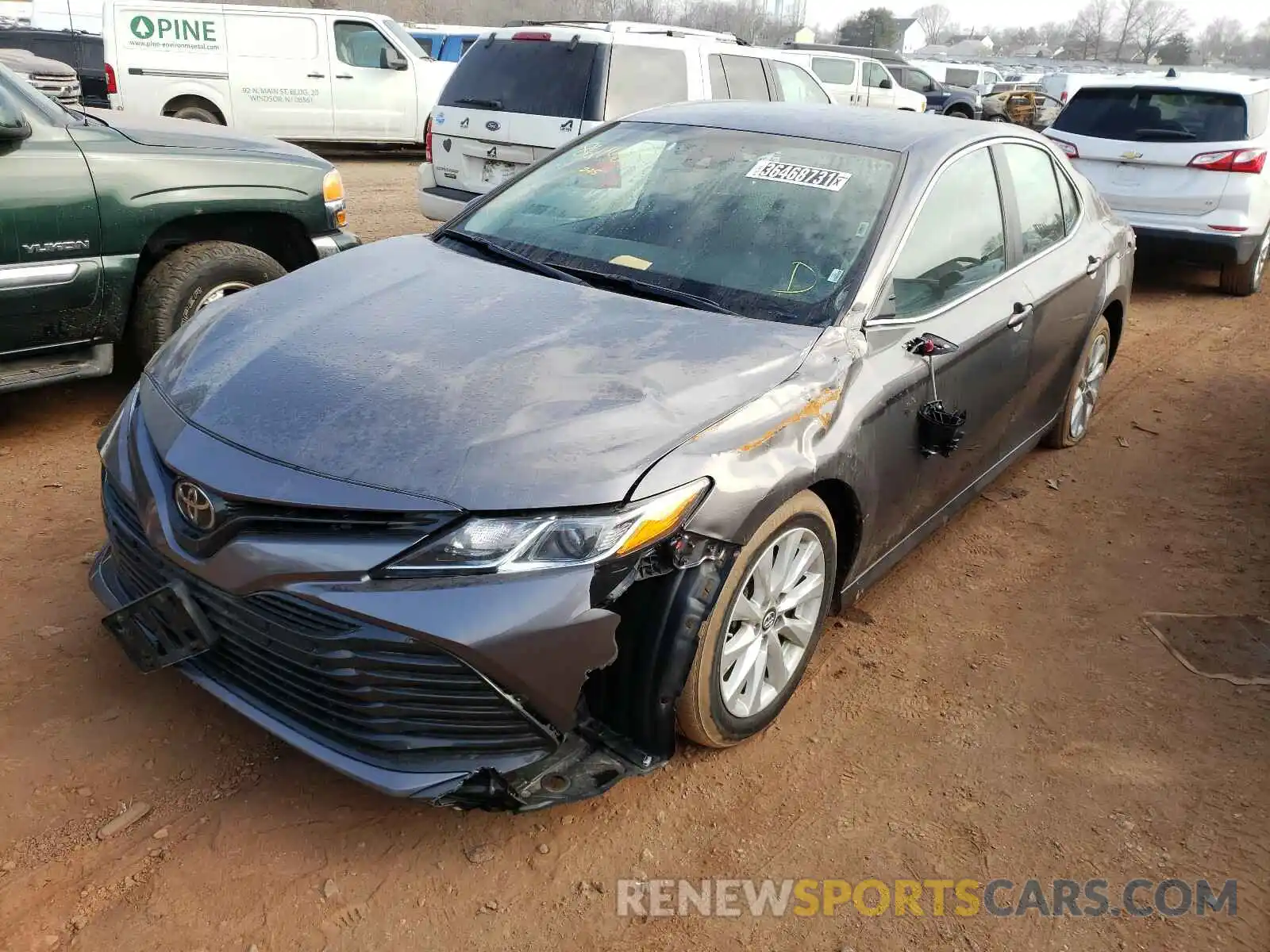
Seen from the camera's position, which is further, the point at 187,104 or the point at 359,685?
the point at 187,104

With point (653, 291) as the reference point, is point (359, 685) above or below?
below

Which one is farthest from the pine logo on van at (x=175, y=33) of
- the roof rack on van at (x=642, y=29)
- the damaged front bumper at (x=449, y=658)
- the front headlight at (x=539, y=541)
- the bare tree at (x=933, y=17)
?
the bare tree at (x=933, y=17)

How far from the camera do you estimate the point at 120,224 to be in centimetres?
450

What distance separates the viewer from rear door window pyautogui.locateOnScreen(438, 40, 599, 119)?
7.45 m

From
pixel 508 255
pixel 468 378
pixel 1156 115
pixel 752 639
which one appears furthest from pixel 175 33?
pixel 752 639

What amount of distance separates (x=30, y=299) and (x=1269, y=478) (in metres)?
5.72

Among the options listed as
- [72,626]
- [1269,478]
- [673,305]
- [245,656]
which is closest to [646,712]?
[245,656]

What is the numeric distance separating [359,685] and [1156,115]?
A: 8592 millimetres

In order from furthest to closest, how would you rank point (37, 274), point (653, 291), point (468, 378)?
1. point (37, 274)
2. point (653, 291)
3. point (468, 378)

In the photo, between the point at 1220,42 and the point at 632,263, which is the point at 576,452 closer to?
the point at 632,263

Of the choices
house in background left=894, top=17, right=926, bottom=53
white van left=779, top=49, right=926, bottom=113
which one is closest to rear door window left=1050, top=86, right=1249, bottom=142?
white van left=779, top=49, right=926, bottom=113

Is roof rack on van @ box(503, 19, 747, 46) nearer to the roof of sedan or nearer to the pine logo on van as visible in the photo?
the roof of sedan

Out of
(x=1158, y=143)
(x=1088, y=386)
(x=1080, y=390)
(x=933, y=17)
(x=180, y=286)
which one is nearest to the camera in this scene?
(x=180, y=286)

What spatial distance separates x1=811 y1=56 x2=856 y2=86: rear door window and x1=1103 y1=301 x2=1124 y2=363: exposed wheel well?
15.0 m
